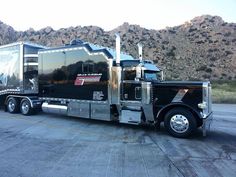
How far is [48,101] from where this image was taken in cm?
1364

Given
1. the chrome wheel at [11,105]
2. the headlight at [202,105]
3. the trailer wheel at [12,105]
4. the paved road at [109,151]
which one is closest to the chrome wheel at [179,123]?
the paved road at [109,151]

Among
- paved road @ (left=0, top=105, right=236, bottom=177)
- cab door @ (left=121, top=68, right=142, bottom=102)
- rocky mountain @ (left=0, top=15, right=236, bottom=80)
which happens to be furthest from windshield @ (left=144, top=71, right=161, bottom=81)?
rocky mountain @ (left=0, top=15, right=236, bottom=80)

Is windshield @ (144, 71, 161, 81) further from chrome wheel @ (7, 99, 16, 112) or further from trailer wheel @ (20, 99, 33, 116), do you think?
chrome wheel @ (7, 99, 16, 112)

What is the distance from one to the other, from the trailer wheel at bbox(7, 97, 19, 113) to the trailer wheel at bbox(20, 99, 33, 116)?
1.05 ft

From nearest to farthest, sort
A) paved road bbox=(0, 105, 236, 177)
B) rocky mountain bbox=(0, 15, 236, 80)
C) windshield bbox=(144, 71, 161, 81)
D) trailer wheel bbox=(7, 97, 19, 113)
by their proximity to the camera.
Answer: paved road bbox=(0, 105, 236, 177) → windshield bbox=(144, 71, 161, 81) → trailer wheel bbox=(7, 97, 19, 113) → rocky mountain bbox=(0, 15, 236, 80)

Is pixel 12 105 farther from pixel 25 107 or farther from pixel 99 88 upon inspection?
pixel 99 88

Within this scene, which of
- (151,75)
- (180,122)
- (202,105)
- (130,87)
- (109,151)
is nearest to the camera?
(109,151)

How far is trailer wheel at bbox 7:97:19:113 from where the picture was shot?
1491 cm

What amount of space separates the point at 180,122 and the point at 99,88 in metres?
3.48

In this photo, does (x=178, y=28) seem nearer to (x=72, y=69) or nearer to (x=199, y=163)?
(x=72, y=69)

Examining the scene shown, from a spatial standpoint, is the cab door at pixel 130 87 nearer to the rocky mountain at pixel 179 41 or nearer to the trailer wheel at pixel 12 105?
the trailer wheel at pixel 12 105

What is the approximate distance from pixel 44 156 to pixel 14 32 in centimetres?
6937

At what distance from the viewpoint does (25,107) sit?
47.5 ft

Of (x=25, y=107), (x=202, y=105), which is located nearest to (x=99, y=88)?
(x=202, y=105)
